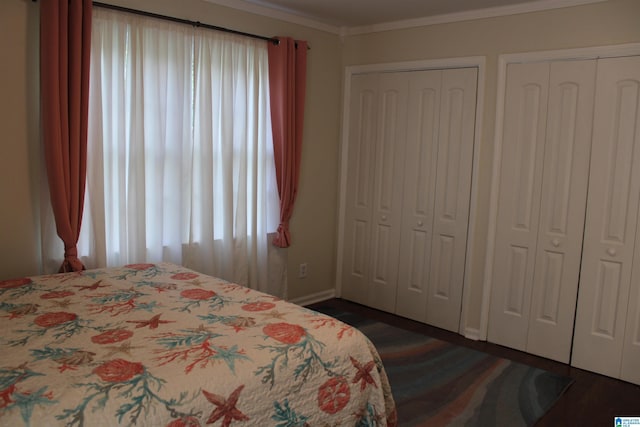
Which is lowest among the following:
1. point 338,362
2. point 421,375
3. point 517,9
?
point 421,375

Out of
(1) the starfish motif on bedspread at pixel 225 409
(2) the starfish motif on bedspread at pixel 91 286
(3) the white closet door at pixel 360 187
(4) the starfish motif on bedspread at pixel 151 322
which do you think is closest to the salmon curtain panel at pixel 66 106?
(2) the starfish motif on bedspread at pixel 91 286

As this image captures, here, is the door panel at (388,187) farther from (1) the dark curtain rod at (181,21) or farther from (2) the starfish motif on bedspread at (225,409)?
(2) the starfish motif on bedspread at (225,409)

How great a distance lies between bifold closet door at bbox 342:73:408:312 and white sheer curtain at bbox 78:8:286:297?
83 cm

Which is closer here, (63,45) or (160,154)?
(63,45)

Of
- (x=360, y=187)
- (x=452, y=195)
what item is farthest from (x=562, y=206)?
(x=360, y=187)

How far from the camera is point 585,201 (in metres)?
3.31

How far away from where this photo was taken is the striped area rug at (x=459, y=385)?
8.95 ft

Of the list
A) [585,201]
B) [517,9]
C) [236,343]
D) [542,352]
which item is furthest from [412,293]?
[236,343]

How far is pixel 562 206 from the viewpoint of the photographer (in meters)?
3.40

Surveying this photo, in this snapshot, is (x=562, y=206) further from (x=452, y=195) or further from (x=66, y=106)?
(x=66, y=106)

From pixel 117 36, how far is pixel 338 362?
228 cm

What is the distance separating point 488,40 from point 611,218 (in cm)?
149

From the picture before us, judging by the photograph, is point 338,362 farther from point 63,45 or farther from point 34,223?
point 63,45

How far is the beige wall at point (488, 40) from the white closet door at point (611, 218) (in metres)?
0.24
